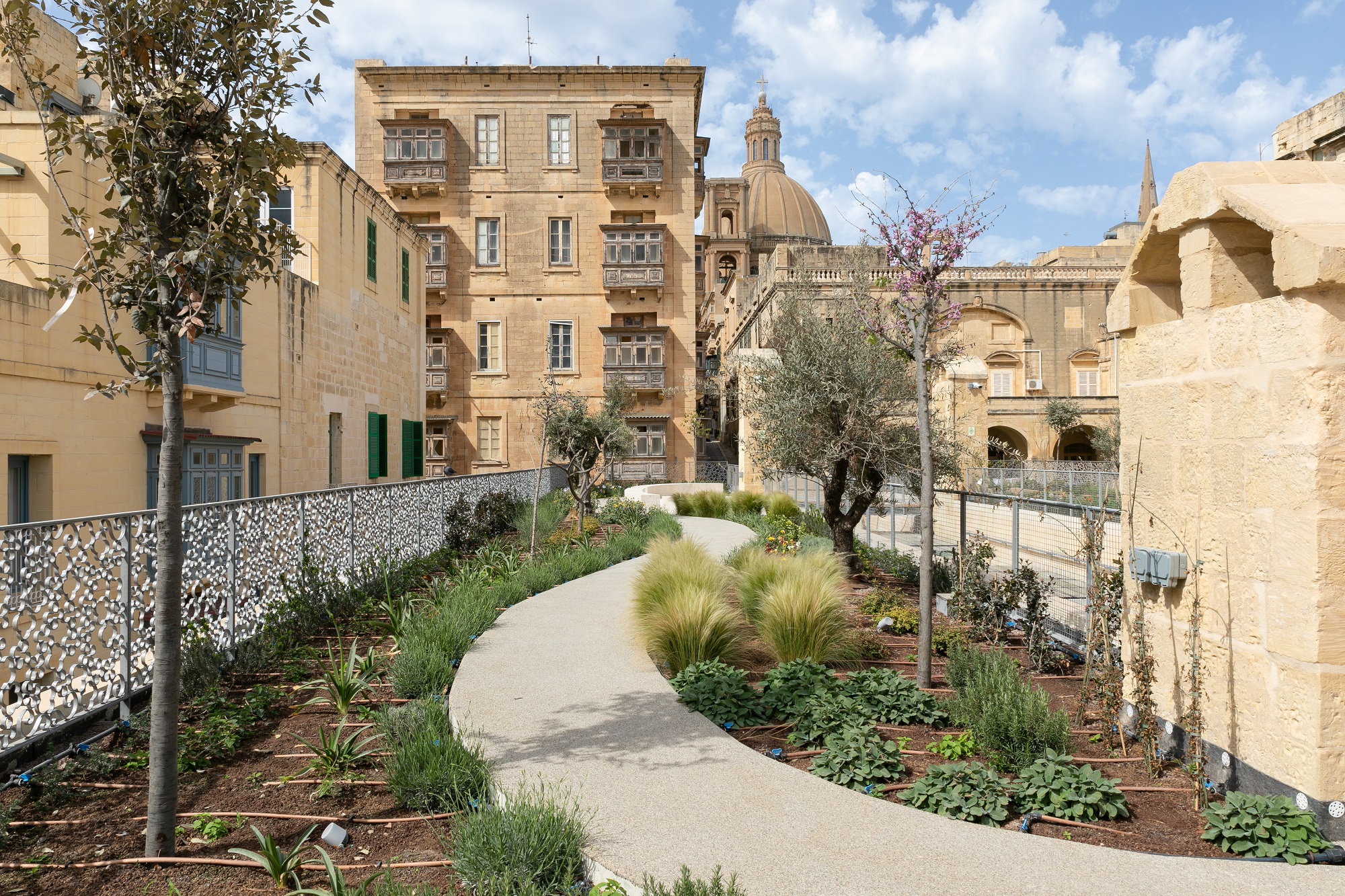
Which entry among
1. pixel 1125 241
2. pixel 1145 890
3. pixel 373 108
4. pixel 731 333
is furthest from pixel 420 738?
pixel 1125 241

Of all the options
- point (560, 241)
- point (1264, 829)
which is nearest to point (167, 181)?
point (1264, 829)

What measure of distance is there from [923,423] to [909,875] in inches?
142

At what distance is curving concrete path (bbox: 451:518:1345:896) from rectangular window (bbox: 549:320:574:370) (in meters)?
28.2

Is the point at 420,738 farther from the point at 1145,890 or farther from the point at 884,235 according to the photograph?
the point at 884,235

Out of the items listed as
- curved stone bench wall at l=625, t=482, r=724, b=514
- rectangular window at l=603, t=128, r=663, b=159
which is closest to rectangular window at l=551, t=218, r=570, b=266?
rectangular window at l=603, t=128, r=663, b=159

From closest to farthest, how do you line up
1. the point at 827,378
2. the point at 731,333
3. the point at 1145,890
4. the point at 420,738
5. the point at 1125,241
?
the point at 1145,890 < the point at 420,738 < the point at 827,378 < the point at 731,333 < the point at 1125,241

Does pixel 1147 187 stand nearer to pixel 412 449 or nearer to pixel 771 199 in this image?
pixel 771 199

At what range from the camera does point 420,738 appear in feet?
14.5

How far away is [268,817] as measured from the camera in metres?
4.13

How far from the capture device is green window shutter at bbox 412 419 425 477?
914 inches

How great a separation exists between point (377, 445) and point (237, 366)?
6792mm

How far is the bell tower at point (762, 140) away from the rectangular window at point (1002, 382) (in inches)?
1526

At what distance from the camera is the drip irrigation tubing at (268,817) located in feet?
13.3

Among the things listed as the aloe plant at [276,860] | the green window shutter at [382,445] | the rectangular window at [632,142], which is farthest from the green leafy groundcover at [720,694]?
the rectangular window at [632,142]
